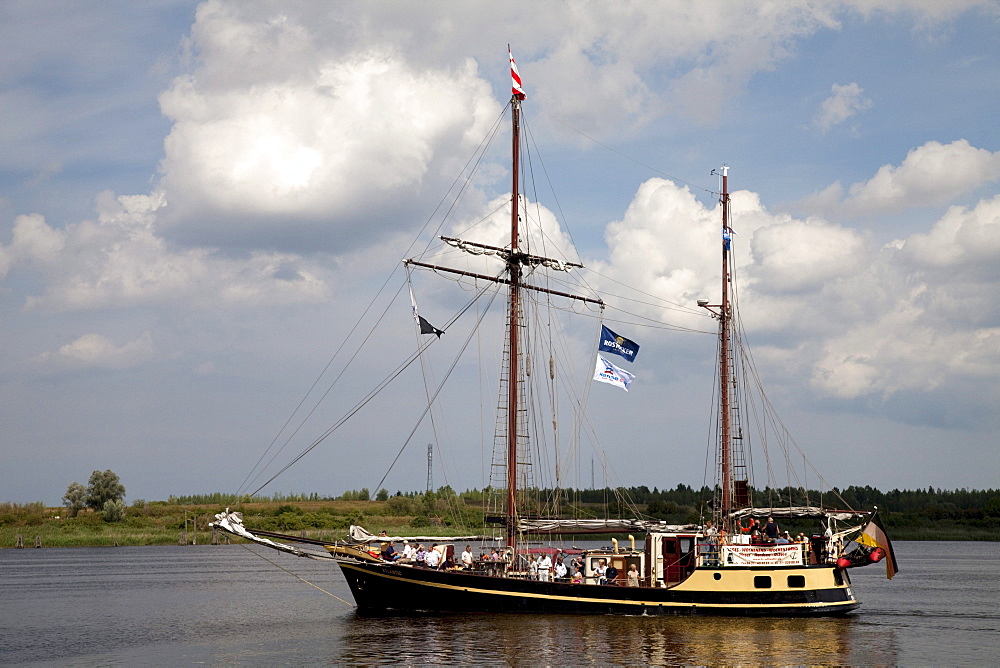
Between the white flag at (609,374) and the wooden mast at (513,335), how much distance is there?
3.79m

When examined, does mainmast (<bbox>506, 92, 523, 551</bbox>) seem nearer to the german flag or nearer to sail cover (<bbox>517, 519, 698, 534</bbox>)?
sail cover (<bbox>517, 519, 698, 534</bbox>)

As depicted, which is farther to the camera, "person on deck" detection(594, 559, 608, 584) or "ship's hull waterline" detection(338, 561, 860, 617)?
"person on deck" detection(594, 559, 608, 584)

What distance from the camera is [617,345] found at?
1865 inches

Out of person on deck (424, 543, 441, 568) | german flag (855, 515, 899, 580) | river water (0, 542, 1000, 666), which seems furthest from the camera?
german flag (855, 515, 899, 580)

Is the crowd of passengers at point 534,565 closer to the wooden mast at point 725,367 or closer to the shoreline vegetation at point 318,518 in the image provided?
the wooden mast at point 725,367

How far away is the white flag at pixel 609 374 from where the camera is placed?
46.7 metres

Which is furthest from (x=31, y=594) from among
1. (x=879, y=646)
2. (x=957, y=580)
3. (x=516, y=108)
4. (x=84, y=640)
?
(x=957, y=580)

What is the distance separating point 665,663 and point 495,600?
11328 millimetres

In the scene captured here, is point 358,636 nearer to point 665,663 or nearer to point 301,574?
point 665,663

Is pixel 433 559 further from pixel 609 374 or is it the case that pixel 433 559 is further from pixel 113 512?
pixel 113 512

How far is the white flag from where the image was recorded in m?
46.7

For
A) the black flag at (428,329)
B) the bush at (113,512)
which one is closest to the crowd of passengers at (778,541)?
the black flag at (428,329)

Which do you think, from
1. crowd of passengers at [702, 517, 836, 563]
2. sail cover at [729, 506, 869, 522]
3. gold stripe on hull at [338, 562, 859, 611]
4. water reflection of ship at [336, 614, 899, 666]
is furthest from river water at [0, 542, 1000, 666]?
sail cover at [729, 506, 869, 522]

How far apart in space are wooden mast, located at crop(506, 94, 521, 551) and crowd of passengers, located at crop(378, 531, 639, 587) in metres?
1.55
